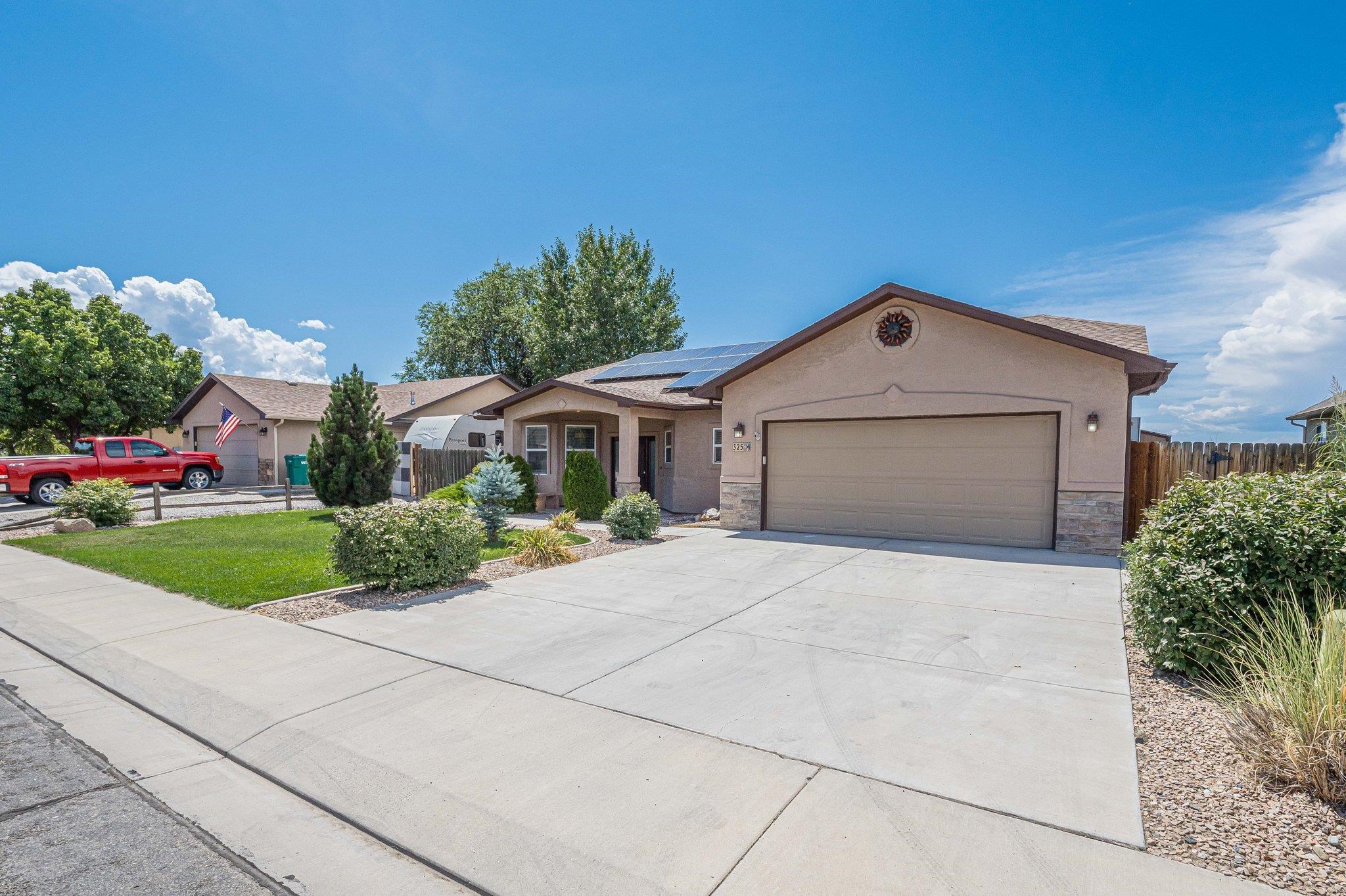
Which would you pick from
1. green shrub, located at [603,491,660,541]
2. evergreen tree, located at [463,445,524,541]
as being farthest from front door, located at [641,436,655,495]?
evergreen tree, located at [463,445,524,541]

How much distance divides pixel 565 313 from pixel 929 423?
24.3m

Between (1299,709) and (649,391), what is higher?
(649,391)

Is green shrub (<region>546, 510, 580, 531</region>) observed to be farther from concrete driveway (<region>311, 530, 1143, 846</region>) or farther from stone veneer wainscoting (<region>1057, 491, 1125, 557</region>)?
stone veneer wainscoting (<region>1057, 491, 1125, 557</region>)

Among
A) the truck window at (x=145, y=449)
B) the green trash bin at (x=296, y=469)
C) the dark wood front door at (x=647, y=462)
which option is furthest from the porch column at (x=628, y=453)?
Answer: the truck window at (x=145, y=449)

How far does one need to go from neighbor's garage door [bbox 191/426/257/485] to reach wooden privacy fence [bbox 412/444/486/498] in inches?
399

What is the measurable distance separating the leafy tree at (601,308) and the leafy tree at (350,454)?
58.2 ft

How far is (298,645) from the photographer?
5.80 metres

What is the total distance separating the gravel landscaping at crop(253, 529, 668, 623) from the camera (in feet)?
22.8

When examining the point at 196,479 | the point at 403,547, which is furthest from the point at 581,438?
the point at 196,479

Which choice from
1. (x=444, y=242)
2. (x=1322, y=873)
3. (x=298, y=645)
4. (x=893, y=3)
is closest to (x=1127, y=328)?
(x=893, y=3)

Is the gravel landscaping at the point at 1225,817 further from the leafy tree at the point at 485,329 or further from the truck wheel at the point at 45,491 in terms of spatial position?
the leafy tree at the point at 485,329

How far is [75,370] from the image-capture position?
25547 millimetres

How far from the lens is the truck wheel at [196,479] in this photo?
2171cm

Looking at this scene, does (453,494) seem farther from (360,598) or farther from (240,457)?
(240,457)
